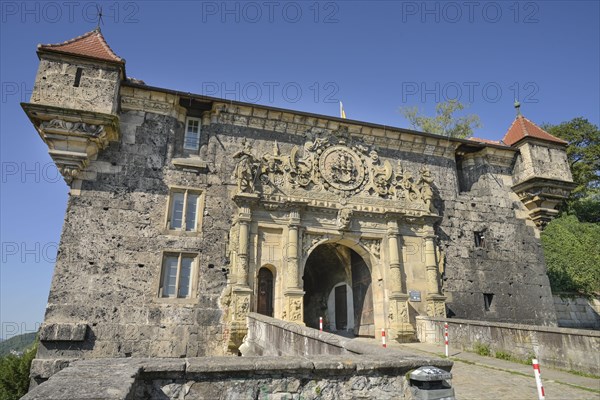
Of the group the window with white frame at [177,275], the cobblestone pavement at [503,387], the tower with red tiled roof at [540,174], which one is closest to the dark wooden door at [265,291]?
the window with white frame at [177,275]

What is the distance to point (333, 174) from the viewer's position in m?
13.8

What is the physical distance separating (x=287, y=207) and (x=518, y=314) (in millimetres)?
9542

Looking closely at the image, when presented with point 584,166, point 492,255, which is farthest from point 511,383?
point 584,166

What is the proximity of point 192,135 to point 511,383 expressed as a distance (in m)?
11.2

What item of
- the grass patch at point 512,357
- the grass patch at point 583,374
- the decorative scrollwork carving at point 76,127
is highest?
the decorative scrollwork carving at point 76,127

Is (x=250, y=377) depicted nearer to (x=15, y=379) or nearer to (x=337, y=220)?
(x=337, y=220)

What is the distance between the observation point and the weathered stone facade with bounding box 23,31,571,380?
10852 millimetres

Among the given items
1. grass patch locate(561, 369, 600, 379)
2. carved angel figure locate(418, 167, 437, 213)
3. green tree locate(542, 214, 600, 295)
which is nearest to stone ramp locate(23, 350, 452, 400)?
grass patch locate(561, 369, 600, 379)

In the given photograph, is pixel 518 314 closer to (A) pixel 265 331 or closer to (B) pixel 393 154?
(B) pixel 393 154

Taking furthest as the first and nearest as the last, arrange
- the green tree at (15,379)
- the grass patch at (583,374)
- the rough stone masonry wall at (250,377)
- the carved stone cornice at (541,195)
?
the green tree at (15,379)
the carved stone cornice at (541,195)
the grass patch at (583,374)
the rough stone masonry wall at (250,377)

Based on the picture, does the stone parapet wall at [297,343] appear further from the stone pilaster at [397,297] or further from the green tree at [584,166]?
the green tree at [584,166]

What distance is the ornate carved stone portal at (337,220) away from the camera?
12078 mm

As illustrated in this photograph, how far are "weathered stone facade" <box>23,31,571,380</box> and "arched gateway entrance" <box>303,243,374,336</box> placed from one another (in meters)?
0.10

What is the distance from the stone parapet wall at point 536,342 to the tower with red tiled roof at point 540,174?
766 centimetres
